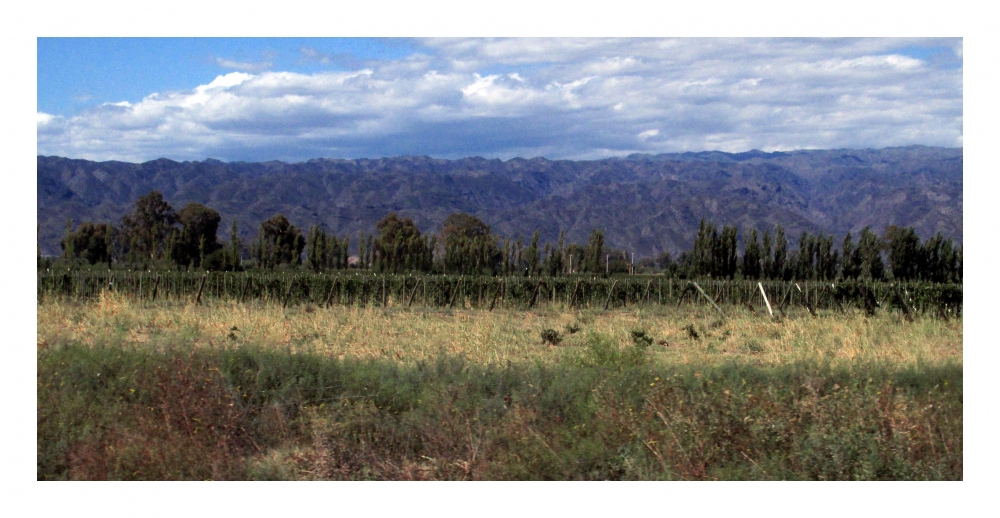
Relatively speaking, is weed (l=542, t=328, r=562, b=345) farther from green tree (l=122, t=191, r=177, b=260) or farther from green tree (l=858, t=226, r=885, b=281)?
green tree (l=122, t=191, r=177, b=260)

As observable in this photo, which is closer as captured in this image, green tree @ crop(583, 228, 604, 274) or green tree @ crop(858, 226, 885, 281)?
green tree @ crop(858, 226, 885, 281)

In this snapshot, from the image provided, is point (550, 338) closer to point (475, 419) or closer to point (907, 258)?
point (475, 419)

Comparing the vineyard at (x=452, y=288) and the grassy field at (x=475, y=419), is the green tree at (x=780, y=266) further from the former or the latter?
the grassy field at (x=475, y=419)

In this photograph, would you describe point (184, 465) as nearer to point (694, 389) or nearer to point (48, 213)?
point (694, 389)

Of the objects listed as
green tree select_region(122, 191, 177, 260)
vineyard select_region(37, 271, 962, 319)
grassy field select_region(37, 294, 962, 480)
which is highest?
green tree select_region(122, 191, 177, 260)

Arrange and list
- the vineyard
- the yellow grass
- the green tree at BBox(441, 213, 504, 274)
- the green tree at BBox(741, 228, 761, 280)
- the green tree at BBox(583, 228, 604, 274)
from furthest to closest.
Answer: the green tree at BBox(583, 228, 604, 274) → the green tree at BBox(441, 213, 504, 274) → the green tree at BBox(741, 228, 761, 280) → the vineyard → the yellow grass

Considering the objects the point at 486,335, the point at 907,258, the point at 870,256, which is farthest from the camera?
the point at 870,256

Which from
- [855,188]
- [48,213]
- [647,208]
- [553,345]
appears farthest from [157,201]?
[855,188]

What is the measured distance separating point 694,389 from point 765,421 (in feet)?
2.52

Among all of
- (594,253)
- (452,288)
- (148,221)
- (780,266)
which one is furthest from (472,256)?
(148,221)

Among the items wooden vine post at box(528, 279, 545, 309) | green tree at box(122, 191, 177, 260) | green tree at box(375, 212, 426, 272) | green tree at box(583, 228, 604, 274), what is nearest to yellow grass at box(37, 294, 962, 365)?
wooden vine post at box(528, 279, 545, 309)

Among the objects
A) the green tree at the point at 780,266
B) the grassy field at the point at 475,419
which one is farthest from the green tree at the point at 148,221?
the grassy field at the point at 475,419

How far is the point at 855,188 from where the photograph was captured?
175125 millimetres

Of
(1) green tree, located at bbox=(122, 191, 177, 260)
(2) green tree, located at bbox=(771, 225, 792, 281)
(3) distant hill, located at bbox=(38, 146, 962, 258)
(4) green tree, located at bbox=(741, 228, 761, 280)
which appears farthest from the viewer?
(3) distant hill, located at bbox=(38, 146, 962, 258)
